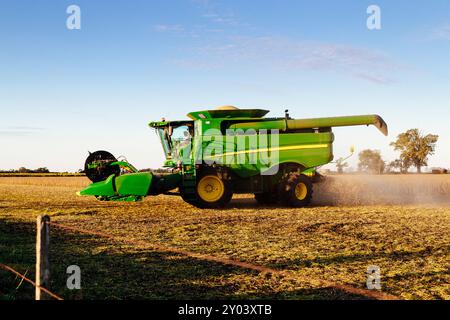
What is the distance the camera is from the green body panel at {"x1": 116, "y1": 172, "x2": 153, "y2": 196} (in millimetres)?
13758

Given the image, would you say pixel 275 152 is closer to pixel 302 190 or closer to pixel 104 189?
pixel 302 190

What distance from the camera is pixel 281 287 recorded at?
18.0 feet

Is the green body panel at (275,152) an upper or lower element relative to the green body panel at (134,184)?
upper

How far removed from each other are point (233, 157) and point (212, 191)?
131 cm

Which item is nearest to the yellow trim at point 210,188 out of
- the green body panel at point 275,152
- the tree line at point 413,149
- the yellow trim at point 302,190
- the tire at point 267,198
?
the green body panel at point 275,152

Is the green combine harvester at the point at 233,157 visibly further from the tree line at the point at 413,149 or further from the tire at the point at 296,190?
the tree line at the point at 413,149

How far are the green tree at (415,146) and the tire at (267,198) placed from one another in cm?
6653

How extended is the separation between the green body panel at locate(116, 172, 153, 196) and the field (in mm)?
664

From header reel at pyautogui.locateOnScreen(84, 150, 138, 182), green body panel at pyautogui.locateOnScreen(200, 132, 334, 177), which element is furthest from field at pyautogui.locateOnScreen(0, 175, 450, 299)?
header reel at pyautogui.locateOnScreen(84, 150, 138, 182)

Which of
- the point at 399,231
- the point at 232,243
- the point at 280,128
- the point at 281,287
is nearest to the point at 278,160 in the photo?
the point at 280,128

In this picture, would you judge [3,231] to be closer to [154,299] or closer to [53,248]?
[53,248]

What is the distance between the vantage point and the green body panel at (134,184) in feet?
45.1

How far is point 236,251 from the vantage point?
755cm

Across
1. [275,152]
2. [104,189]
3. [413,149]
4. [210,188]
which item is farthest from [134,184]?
[413,149]
